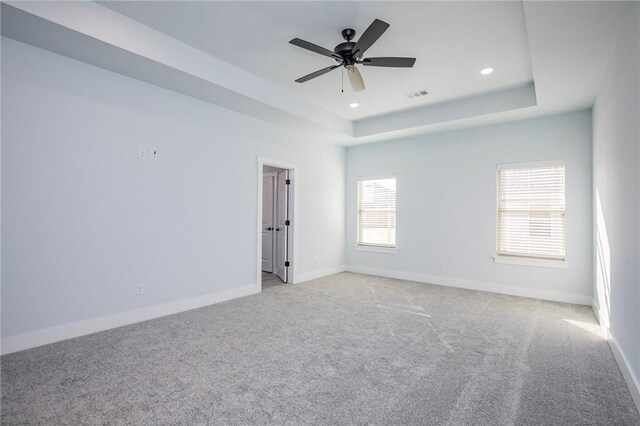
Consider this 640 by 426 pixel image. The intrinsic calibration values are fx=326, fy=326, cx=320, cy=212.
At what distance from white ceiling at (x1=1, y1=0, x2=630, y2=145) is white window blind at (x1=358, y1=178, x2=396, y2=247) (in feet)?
6.85

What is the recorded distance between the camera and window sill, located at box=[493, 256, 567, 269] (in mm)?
4777

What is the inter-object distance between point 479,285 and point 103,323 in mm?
5333

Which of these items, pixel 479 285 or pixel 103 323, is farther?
pixel 479 285

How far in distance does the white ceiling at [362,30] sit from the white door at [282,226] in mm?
1976

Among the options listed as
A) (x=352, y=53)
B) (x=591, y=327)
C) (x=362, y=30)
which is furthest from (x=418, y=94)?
(x=591, y=327)

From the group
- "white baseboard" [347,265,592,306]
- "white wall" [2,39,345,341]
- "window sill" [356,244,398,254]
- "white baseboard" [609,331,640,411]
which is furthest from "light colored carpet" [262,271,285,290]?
"white baseboard" [609,331,640,411]

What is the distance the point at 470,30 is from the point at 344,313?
339 centimetres

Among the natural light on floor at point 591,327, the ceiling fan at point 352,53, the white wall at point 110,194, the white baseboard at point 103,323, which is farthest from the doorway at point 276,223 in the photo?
the natural light on floor at point 591,327

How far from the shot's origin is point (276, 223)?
6.57 m

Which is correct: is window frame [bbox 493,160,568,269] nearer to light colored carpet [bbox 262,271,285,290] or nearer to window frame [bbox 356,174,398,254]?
window frame [bbox 356,174,398,254]

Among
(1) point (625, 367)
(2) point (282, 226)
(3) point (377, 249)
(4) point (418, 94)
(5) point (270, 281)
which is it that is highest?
(4) point (418, 94)

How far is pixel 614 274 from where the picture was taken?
9.86 ft

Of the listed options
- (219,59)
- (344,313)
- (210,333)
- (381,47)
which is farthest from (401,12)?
(210,333)

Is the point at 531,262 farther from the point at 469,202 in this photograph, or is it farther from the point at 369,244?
the point at 369,244
